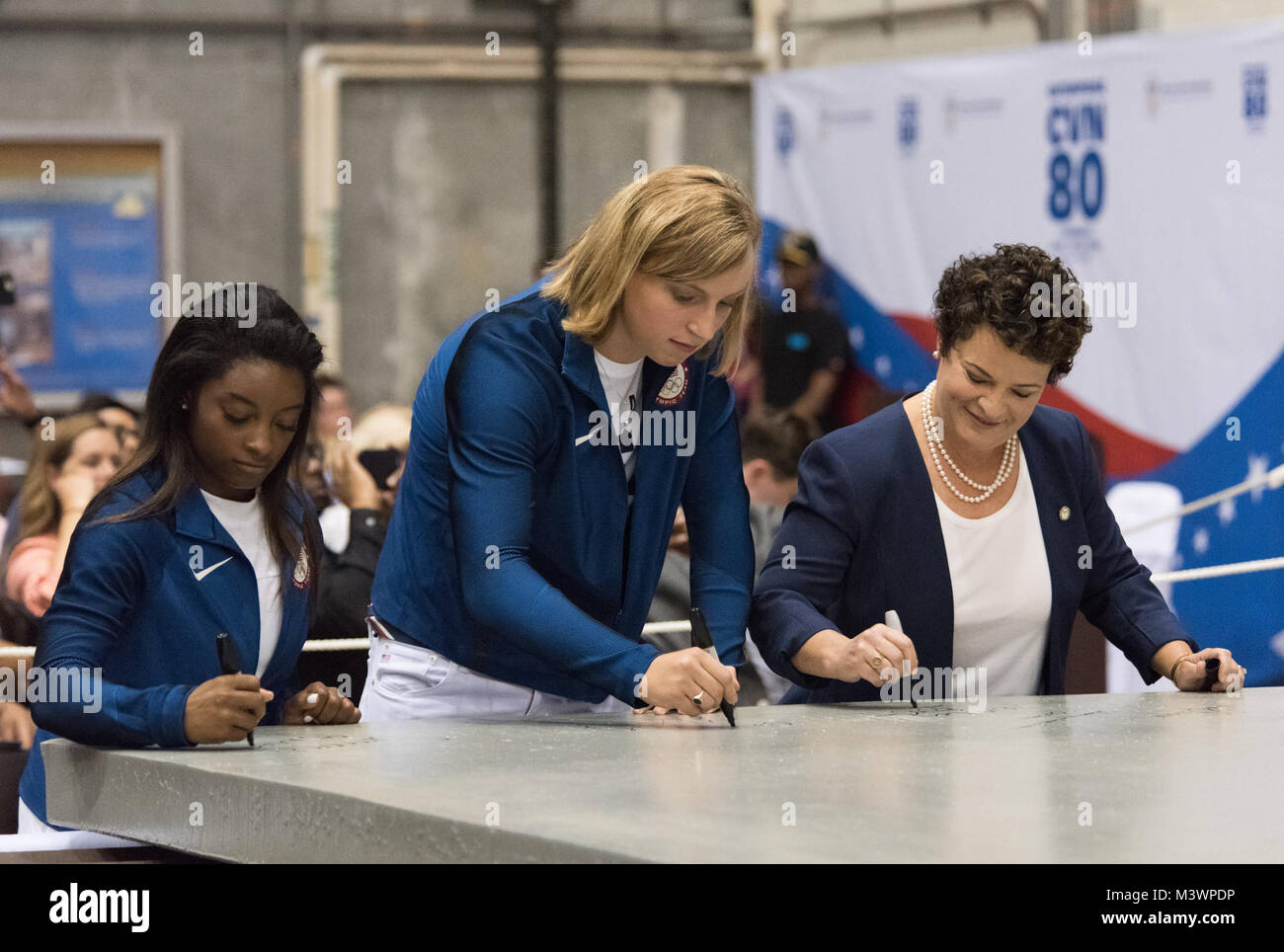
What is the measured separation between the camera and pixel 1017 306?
2367mm

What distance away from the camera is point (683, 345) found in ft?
7.06

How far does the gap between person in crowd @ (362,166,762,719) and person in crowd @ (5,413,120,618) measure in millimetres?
2048

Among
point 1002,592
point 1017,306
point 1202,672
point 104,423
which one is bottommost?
point 1202,672

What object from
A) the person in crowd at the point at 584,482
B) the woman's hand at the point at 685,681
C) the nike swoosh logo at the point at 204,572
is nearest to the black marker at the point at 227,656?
the nike swoosh logo at the point at 204,572

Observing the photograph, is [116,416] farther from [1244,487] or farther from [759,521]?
[1244,487]

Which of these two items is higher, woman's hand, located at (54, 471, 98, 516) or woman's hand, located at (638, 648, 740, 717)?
woman's hand, located at (54, 471, 98, 516)

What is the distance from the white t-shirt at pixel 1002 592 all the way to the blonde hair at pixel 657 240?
568 mm

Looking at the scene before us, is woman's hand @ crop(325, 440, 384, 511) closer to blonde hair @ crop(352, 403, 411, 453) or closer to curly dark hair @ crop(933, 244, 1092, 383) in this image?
blonde hair @ crop(352, 403, 411, 453)

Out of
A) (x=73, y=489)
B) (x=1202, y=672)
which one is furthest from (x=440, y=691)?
(x=73, y=489)

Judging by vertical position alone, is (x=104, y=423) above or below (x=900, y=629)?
above

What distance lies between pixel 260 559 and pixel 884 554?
885 mm

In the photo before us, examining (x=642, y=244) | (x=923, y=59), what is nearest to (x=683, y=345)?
(x=642, y=244)

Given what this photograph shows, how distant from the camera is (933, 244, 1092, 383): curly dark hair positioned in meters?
2.36

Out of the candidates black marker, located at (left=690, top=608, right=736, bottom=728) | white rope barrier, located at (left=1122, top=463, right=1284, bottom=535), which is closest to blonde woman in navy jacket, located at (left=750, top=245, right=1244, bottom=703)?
black marker, located at (left=690, top=608, right=736, bottom=728)
